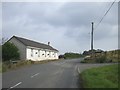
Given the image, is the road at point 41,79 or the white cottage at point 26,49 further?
the white cottage at point 26,49

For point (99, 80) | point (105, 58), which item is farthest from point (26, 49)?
point (99, 80)

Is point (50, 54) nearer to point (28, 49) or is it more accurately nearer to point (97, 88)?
point (28, 49)

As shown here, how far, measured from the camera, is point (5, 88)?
17250 millimetres

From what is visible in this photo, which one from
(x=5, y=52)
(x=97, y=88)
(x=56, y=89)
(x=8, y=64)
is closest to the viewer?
(x=97, y=88)

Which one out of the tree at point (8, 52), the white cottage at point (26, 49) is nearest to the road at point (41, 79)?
the tree at point (8, 52)

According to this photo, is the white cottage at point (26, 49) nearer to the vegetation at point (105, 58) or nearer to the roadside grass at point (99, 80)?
the vegetation at point (105, 58)

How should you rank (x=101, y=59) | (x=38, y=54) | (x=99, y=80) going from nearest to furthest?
(x=99, y=80), (x=101, y=59), (x=38, y=54)

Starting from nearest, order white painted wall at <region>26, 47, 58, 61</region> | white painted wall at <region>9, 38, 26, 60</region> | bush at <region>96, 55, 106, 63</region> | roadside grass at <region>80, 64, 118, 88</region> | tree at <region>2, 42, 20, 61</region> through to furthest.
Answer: roadside grass at <region>80, 64, 118, 88</region> → tree at <region>2, 42, 20, 61</region> → white painted wall at <region>9, 38, 26, 60</region> → bush at <region>96, 55, 106, 63</region> → white painted wall at <region>26, 47, 58, 61</region>

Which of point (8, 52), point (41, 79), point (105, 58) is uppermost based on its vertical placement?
point (8, 52)

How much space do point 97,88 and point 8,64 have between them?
26735 mm

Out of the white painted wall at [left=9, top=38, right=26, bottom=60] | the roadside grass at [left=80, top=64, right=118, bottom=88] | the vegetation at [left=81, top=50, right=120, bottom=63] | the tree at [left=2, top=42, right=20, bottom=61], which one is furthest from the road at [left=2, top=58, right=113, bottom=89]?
the vegetation at [left=81, top=50, right=120, bottom=63]

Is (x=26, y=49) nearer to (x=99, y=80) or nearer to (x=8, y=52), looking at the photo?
(x=8, y=52)

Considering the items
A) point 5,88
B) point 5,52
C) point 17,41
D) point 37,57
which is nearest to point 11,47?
point 5,52

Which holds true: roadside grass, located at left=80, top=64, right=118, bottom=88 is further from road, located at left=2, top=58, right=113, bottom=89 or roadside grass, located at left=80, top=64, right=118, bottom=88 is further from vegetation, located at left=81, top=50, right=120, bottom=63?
vegetation, located at left=81, top=50, right=120, bottom=63
